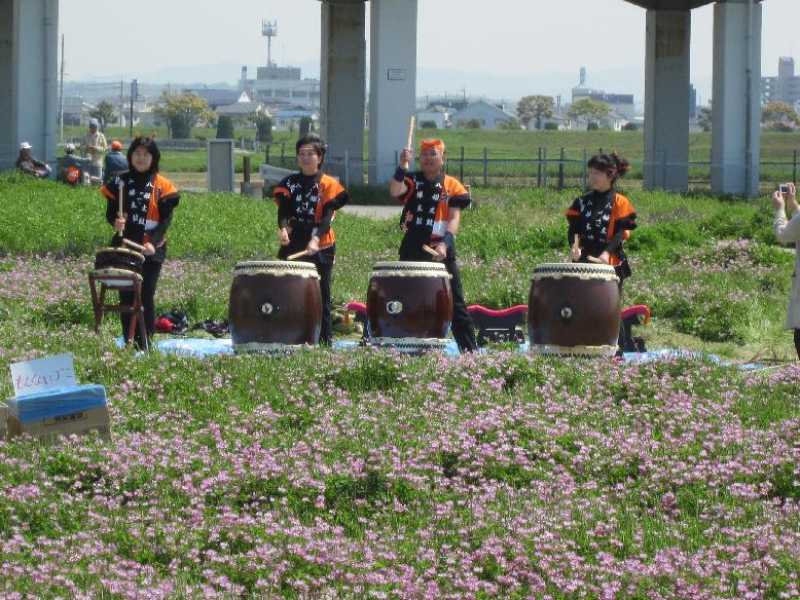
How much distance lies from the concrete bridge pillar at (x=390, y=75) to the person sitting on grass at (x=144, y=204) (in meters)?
23.6

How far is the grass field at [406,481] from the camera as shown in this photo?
6918mm

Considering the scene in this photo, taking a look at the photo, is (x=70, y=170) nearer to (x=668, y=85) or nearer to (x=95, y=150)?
(x=95, y=150)

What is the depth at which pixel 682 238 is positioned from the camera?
22406 millimetres

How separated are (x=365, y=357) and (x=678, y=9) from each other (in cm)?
3222

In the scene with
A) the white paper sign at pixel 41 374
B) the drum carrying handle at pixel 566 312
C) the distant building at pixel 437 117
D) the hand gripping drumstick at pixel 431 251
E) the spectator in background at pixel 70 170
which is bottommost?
the white paper sign at pixel 41 374

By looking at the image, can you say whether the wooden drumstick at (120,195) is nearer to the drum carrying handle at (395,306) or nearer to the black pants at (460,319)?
the drum carrying handle at (395,306)

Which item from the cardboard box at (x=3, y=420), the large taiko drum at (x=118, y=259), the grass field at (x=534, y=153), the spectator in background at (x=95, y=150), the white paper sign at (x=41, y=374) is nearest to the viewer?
the white paper sign at (x=41, y=374)

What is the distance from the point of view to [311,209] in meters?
13.0

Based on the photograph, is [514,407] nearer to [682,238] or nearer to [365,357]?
[365,357]

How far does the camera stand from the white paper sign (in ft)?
28.9

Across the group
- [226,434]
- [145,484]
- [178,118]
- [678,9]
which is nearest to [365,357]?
[226,434]

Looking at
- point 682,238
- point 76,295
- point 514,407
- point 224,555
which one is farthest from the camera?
point 682,238

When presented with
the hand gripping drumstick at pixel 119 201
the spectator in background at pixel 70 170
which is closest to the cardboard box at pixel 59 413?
the hand gripping drumstick at pixel 119 201

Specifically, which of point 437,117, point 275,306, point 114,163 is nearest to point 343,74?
point 114,163
